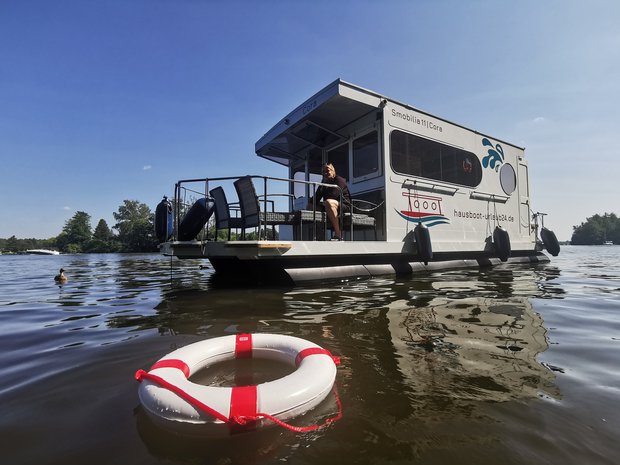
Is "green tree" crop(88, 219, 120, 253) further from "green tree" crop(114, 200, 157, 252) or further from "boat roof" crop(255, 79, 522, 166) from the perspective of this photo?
"boat roof" crop(255, 79, 522, 166)

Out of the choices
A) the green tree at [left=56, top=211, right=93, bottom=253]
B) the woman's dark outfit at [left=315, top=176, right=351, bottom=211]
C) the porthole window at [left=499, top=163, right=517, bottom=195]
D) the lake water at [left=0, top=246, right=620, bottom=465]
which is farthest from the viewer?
the green tree at [left=56, top=211, right=93, bottom=253]

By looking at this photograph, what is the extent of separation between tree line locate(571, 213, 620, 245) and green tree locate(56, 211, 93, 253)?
12784 centimetres

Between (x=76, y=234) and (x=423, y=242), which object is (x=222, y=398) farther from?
(x=76, y=234)

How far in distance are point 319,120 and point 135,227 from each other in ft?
199

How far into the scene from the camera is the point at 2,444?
4.30 feet

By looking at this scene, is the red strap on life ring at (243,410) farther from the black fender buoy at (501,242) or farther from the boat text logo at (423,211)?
the black fender buoy at (501,242)

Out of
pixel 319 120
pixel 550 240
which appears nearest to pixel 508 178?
pixel 550 240

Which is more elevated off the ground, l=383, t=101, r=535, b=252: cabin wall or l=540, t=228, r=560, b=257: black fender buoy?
l=383, t=101, r=535, b=252: cabin wall

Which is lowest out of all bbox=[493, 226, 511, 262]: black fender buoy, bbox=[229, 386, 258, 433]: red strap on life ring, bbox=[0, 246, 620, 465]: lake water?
bbox=[0, 246, 620, 465]: lake water

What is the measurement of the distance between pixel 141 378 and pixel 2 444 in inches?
20.8

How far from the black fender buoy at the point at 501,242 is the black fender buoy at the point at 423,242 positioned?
3.11 metres

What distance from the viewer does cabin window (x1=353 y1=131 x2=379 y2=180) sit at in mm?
7047

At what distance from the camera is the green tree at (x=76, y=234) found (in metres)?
67.8

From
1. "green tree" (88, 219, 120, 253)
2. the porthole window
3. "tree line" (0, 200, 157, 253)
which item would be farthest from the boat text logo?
"green tree" (88, 219, 120, 253)
